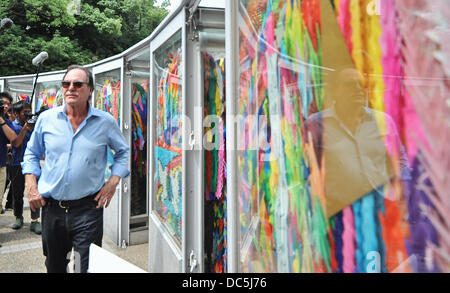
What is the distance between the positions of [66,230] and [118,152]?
63cm

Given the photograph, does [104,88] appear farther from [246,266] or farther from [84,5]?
[84,5]

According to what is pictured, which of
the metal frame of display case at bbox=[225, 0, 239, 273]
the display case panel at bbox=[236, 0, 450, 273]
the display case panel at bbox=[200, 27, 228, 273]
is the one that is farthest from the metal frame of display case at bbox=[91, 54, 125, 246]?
the display case panel at bbox=[236, 0, 450, 273]

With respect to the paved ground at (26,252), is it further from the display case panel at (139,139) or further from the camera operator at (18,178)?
the display case panel at (139,139)

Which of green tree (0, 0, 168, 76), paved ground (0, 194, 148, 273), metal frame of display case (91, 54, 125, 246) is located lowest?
paved ground (0, 194, 148, 273)

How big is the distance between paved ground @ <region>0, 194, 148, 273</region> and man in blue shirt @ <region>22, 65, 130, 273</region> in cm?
158

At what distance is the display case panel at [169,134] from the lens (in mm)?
2646

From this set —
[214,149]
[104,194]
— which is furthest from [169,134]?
[104,194]

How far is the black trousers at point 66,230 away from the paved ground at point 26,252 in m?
1.48

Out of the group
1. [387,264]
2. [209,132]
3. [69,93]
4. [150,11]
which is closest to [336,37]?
[387,264]

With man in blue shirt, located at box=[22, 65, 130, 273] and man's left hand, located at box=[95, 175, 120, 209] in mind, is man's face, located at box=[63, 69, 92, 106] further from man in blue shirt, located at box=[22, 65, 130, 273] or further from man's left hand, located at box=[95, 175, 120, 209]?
man's left hand, located at box=[95, 175, 120, 209]

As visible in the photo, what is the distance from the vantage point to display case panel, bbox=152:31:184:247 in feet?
8.68

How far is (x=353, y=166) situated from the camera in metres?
0.87

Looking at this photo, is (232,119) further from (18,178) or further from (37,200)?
(18,178)

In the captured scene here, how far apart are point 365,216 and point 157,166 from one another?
2.64 meters
